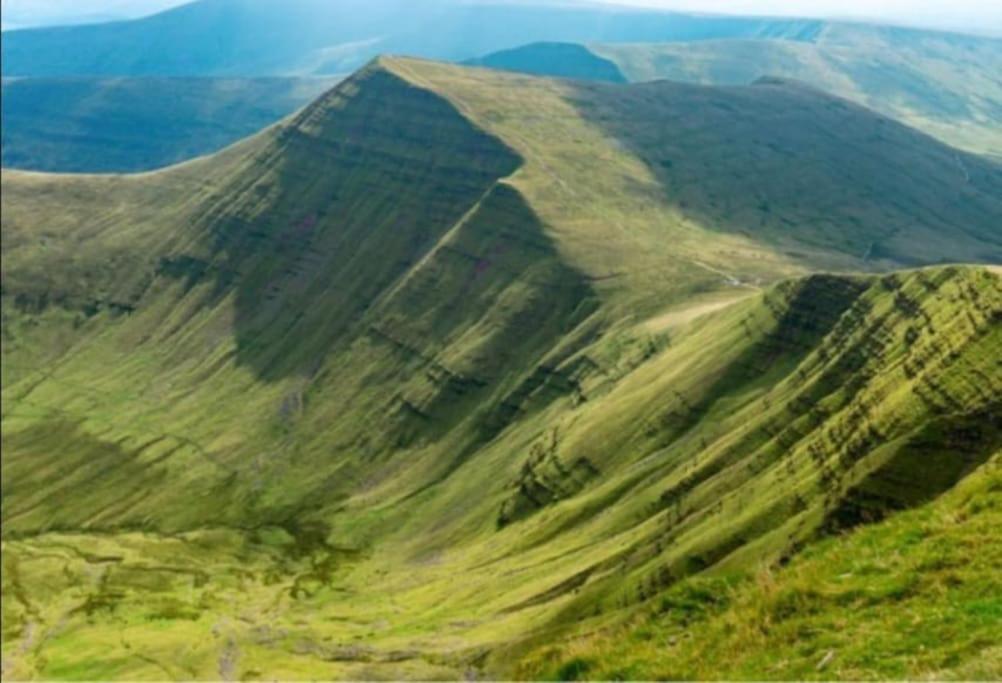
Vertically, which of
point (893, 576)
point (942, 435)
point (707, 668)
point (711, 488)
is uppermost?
point (893, 576)

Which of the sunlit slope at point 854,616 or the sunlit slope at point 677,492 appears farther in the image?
the sunlit slope at point 677,492

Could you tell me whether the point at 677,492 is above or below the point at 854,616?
below

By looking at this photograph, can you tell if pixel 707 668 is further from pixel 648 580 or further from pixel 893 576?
pixel 648 580

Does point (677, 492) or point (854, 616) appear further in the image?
point (677, 492)

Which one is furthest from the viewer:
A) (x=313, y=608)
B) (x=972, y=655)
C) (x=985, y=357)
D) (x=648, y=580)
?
(x=313, y=608)

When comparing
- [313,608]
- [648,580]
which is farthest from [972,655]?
[313,608]

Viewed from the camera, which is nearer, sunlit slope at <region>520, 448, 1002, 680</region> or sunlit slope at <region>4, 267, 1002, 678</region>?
sunlit slope at <region>520, 448, 1002, 680</region>

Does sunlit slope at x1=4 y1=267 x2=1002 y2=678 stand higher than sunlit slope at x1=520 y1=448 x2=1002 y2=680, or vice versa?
sunlit slope at x1=520 y1=448 x2=1002 y2=680

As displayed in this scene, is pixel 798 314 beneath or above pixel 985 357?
beneath

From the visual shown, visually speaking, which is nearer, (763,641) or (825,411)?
(763,641)

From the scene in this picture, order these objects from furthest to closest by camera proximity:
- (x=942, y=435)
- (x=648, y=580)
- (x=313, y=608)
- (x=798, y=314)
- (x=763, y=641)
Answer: (x=313, y=608)
(x=798, y=314)
(x=648, y=580)
(x=942, y=435)
(x=763, y=641)

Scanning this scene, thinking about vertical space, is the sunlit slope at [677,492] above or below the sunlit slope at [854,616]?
below
